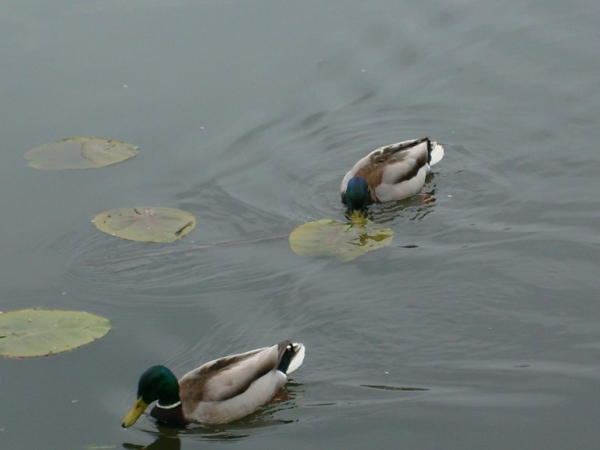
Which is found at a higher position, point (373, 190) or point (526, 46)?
point (526, 46)

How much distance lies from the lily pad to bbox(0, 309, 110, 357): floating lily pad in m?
1.59

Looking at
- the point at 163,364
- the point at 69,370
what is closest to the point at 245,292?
the point at 163,364

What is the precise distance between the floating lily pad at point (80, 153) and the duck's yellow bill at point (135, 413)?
4.65 meters

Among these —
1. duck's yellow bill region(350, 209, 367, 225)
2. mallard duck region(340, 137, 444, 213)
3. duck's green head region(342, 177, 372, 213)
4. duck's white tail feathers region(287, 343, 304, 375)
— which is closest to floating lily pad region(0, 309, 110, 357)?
duck's white tail feathers region(287, 343, 304, 375)

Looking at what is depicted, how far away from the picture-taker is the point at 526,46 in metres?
14.9

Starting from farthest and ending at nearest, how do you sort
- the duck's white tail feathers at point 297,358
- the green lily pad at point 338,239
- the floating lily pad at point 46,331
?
the green lily pad at point 338,239, the floating lily pad at point 46,331, the duck's white tail feathers at point 297,358

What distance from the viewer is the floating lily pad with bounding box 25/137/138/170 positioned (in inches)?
471

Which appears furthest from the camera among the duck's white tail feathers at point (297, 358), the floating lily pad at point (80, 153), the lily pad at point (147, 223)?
the floating lily pad at point (80, 153)

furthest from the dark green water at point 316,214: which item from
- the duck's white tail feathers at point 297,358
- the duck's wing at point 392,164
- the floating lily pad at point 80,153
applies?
the duck's wing at point 392,164

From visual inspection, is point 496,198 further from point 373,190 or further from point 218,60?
point 218,60

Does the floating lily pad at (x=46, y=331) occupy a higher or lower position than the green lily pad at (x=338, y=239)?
lower

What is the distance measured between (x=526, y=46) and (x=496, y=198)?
418 cm

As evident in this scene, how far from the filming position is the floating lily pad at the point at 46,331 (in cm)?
855

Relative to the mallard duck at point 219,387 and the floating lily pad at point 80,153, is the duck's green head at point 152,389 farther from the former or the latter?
the floating lily pad at point 80,153
